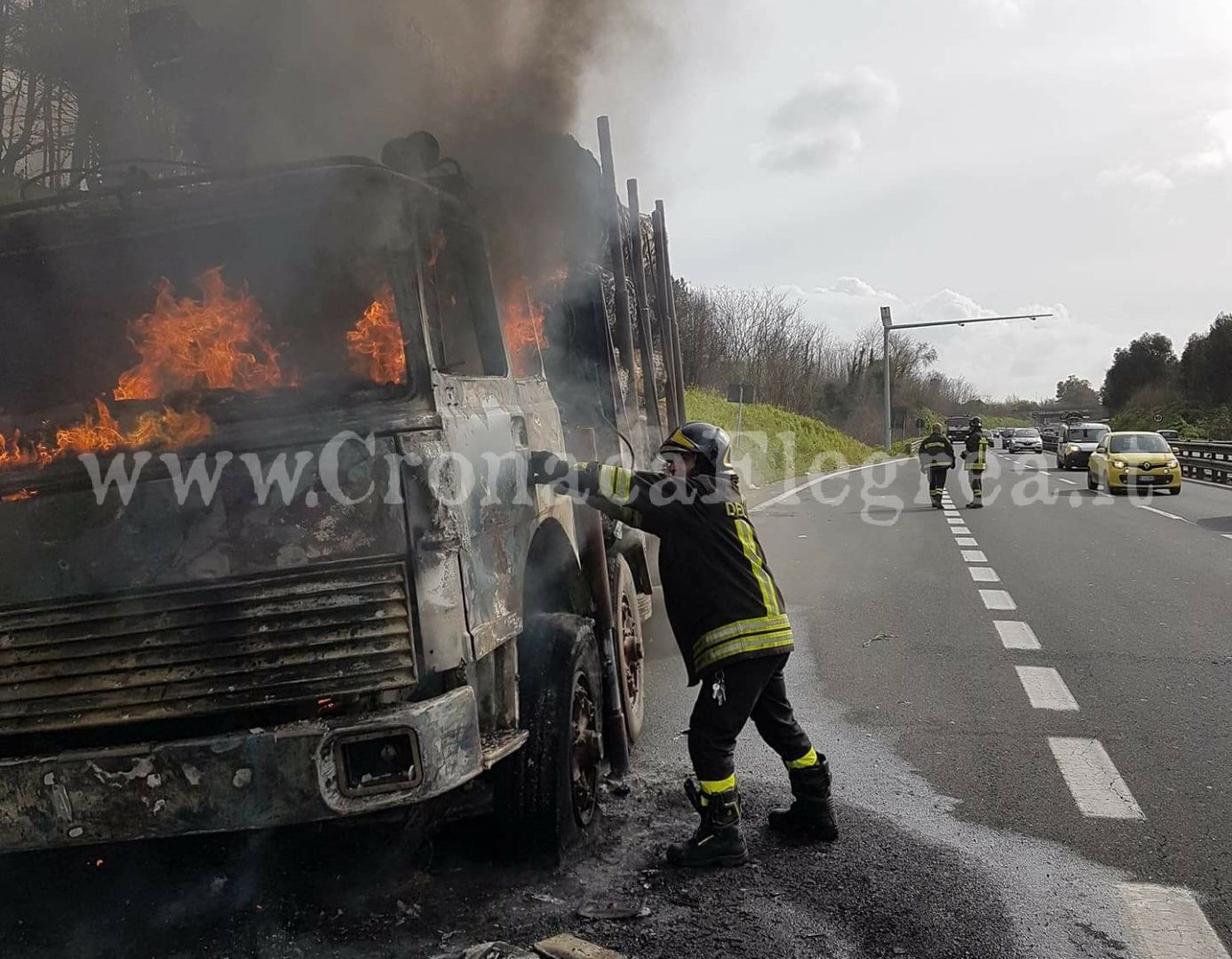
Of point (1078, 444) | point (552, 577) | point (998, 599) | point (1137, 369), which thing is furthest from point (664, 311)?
point (1137, 369)

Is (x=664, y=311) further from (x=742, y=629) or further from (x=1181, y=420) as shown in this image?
(x=1181, y=420)

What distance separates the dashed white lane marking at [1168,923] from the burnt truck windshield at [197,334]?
2917mm

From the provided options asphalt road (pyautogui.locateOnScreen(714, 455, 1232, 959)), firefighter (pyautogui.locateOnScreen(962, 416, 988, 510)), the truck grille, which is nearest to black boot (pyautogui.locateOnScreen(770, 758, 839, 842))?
asphalt road (pyautogui.locateOnScreen(714, 455, 1232, 959))

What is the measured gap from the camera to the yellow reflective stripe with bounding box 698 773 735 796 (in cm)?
396

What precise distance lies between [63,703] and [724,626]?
2.26 meters

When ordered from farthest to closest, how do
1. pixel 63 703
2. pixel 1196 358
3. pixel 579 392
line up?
pixel 1196 358
pixel 579 392
pixel 63 703

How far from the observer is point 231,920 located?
3586mm

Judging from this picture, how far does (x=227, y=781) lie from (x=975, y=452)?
1764 centimetres

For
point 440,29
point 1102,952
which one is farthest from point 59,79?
point 1102,952

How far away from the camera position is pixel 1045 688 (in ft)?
20.8

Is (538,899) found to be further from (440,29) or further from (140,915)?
(440,29)

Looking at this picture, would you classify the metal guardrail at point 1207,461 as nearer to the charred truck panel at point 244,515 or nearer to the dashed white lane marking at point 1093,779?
the dashed white lane marking at point 1093,779

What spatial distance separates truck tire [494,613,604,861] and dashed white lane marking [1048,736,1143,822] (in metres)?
2.18

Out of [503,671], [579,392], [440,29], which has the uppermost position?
[440,29]
